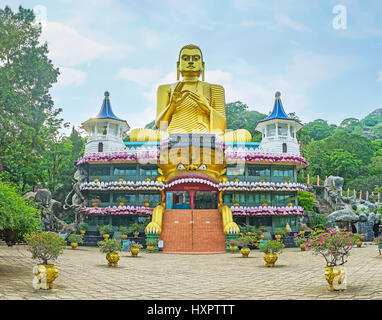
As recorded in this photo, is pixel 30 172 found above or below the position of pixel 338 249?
above

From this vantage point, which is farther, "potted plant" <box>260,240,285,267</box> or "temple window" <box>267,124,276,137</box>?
"temple window" <box>267,124,276,137</box>

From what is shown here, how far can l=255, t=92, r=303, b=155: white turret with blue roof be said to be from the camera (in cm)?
3027

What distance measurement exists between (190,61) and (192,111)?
14.5 feet

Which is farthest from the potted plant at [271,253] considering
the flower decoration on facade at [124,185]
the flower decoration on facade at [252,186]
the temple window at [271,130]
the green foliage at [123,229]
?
the temple window at [271,130]

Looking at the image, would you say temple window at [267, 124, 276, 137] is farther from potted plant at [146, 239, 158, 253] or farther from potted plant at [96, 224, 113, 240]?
potted plant at [96, 224, 113, 240]

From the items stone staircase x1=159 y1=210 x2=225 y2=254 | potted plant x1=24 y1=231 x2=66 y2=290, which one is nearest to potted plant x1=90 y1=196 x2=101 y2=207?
stone staircase x1=159 y1=210 x2=225 y2=254

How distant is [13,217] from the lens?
37.6 feet

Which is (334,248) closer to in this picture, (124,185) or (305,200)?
(124,185)

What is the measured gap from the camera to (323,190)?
4050 cm

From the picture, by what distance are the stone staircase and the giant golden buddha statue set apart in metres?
7.52

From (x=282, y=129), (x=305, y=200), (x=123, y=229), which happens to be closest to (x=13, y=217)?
(x=123, y=229)
